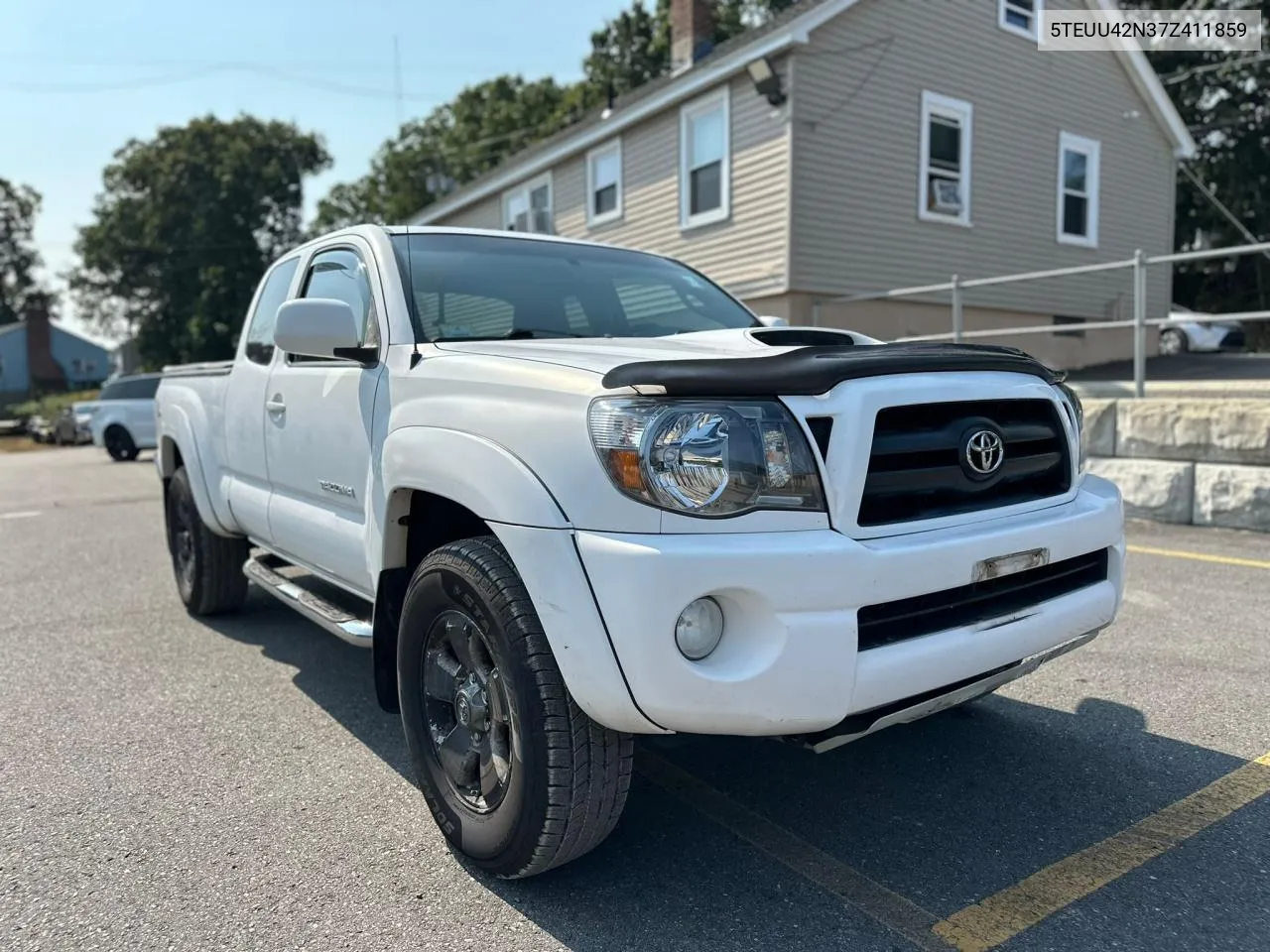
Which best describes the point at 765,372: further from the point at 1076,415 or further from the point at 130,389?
the point at 130,389

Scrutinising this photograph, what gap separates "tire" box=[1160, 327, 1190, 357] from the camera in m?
18.1

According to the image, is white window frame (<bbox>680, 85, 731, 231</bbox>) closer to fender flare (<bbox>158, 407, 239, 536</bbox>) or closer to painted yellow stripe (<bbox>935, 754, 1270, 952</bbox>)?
fender flare (<bbox>158, 407, 239, 536</bbox>)

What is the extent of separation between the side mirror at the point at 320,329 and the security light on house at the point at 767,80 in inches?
400

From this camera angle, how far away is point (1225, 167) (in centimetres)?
2695

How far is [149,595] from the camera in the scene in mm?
5949

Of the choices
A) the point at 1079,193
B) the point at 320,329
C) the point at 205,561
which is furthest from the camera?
the point at 1079,193

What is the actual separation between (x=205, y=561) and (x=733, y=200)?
9.75m

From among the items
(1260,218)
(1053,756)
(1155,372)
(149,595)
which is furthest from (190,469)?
(1260,218)

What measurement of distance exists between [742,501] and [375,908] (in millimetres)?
1397

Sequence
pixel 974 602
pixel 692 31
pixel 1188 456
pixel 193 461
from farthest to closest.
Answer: pixel 692 31 → pixel 1188 456 → pixel 193 461 → pixel 974 602

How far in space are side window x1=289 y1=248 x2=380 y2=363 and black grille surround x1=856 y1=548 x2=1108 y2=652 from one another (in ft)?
6.34

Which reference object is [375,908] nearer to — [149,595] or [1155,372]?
[149,595]

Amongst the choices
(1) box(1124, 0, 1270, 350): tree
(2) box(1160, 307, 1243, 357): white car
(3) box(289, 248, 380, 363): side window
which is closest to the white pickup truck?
(3) box(289, 248, 380, 363): side window

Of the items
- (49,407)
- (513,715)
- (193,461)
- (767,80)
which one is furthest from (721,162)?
(49,407)
